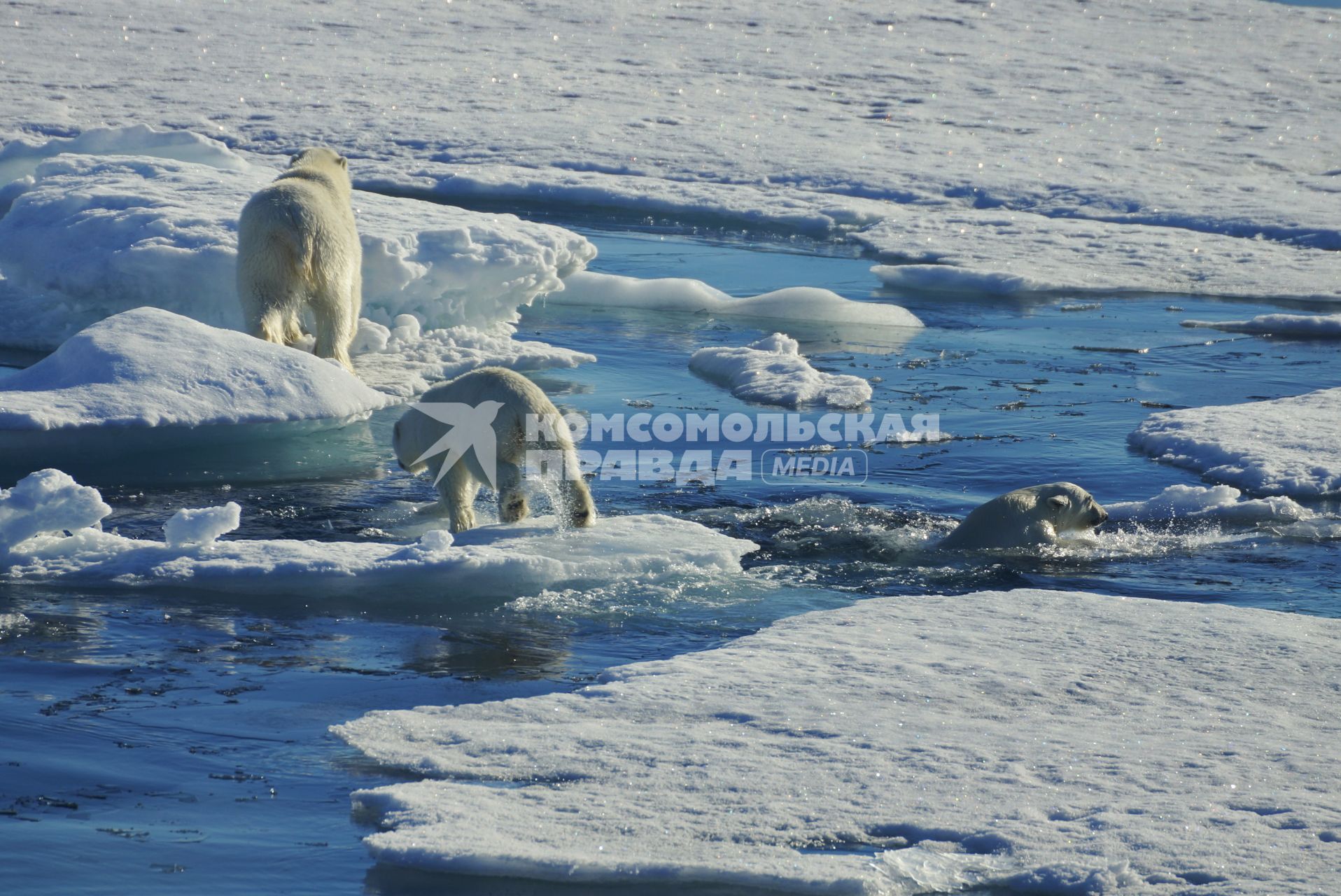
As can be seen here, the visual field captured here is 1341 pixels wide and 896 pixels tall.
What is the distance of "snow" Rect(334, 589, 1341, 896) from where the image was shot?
10.2 feet

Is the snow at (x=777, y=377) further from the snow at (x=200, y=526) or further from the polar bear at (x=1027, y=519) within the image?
the snow at (x=200, y=526)

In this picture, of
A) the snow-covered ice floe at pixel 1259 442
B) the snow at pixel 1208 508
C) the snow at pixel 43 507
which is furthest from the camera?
the snow-covered ice floe at pixel 1259 442

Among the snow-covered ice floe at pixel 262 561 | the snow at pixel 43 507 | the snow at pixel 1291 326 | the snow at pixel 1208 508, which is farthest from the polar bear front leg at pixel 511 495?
the snow at pixel 1291 326

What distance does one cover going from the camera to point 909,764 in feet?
12.0

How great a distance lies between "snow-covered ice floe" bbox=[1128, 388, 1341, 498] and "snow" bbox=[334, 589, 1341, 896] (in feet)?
6.61

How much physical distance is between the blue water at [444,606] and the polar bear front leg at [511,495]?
0.54 meters

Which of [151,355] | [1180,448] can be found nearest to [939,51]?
[1180,448]

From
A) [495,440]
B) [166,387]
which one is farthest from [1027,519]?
[166,387]

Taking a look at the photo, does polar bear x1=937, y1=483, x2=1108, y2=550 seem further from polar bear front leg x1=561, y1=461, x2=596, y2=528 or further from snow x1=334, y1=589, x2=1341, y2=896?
polar bear front leg x1=561, y1=461, x2=596, y2=528

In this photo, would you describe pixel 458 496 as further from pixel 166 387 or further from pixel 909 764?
pixel 909 764

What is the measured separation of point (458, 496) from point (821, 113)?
47.4 feet

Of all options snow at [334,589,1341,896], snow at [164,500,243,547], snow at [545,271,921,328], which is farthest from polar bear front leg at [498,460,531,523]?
snow at [545,271,921,328]

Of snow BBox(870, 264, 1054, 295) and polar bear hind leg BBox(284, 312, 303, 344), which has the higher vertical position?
snow BBox(870, 264, 1054, 295)

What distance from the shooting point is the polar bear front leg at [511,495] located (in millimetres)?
5453
